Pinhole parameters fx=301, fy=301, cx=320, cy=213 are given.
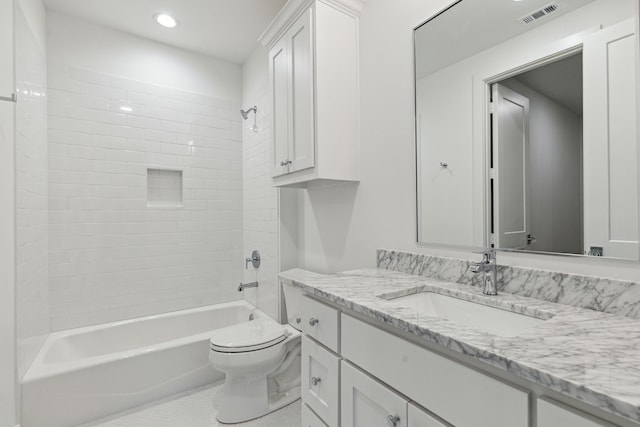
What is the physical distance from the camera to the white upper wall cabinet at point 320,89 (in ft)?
5.24

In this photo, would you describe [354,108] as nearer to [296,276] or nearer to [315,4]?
[315,4]

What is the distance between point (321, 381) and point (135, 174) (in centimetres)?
229

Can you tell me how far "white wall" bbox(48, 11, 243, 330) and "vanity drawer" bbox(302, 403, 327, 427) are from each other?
187 cm

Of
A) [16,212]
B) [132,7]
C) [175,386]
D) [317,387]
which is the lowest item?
[175,386]

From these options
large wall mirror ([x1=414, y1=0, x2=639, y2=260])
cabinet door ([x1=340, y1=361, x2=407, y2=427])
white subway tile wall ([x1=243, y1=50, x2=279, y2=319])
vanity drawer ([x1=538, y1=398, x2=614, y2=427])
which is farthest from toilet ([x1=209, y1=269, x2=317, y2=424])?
vanity drawer ([x1=538, y1=398, x2=614, y2=427])

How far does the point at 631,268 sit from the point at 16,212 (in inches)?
98.1

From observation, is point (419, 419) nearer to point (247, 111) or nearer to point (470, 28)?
point (470, 28)

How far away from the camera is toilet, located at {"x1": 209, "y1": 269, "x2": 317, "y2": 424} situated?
1785 millimetres

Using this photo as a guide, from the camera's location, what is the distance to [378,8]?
161 cm

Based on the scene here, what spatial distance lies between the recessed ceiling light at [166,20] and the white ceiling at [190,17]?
0.04 meters

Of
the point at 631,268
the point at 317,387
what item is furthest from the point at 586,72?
the point at 317,387

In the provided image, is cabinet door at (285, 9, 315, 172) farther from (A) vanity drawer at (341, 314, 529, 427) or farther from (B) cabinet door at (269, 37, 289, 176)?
(A) vanity drawer at (341, 314, 529, 427)

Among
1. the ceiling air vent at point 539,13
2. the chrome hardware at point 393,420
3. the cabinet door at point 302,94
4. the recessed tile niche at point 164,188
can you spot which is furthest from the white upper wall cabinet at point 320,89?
the recessed tile niche at point 164,188

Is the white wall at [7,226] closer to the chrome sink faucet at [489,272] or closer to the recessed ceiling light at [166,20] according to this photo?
the recessed ceiling light at [166,20]
